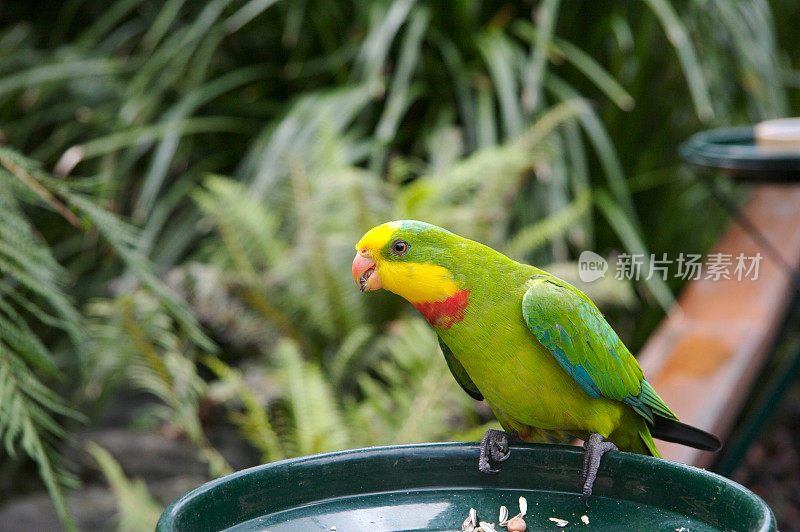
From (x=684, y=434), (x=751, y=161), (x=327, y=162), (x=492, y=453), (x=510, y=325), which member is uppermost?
(x=327, y=162)

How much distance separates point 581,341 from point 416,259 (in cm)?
30

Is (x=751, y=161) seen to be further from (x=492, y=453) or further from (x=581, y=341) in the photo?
(x=492, y=453)

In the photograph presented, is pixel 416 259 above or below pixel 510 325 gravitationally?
above

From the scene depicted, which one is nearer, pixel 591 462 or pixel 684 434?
pixel 591 462

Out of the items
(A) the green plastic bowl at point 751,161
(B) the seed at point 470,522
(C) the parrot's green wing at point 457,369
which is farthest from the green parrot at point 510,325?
(A) the green plastic bowl at point 751,161

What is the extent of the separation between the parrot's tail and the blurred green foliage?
982 millimetres

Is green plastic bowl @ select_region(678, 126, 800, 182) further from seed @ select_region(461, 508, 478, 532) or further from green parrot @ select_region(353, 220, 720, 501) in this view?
seed @ select_region(461, 508, 478, 532)

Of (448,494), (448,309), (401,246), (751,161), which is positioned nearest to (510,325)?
(448,309)

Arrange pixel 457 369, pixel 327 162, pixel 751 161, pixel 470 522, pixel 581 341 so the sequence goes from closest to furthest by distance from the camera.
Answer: pixel 470 522 < pixel 581 341 < pixel 457 369 < pixel 751 161 < pixel 327 162

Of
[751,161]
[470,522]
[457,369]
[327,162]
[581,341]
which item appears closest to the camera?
[470,522]

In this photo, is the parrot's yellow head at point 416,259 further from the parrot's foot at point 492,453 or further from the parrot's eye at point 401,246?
the parrot's foot at point 492,453

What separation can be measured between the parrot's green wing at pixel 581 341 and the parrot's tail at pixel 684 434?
0.02 m

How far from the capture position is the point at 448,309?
1.30 metres

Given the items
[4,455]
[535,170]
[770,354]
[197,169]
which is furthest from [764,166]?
[4,455]
